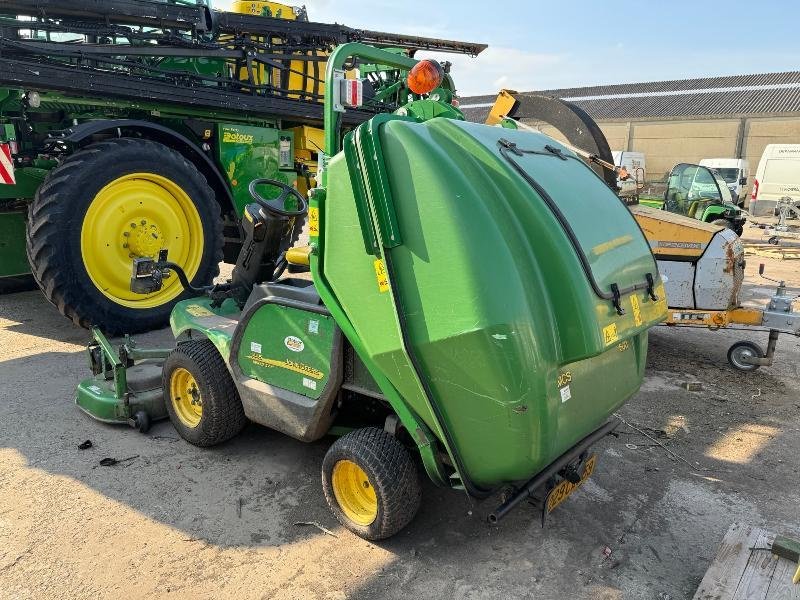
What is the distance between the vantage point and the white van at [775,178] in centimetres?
1850

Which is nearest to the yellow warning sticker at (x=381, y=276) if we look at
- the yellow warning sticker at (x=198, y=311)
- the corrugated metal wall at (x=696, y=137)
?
the yellow warning sticker at (x=198, y=311)

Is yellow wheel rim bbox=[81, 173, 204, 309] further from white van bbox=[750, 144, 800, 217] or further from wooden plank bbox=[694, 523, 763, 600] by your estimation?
white van bbox=[750, 144, 800, 217]

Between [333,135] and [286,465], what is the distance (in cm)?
174

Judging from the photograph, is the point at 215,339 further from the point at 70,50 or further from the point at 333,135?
the point at 70,50

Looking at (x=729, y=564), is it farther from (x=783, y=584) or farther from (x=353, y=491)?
(x=353, y=491)

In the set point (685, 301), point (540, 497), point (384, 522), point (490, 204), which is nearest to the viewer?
point (490, 204)

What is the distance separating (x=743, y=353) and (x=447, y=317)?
12.8ft

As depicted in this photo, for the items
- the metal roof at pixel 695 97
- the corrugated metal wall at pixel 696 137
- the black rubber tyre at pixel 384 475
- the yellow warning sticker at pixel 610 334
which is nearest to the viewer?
the yellow warning sticker at pixel 610 334

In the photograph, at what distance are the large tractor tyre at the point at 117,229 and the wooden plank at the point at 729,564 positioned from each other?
4446 mm

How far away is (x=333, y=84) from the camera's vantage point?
2598mm

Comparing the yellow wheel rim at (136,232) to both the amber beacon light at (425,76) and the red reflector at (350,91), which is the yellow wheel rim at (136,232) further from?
the amber beacon light at (425,76)

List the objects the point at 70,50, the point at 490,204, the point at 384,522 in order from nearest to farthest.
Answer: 1. the point at 490,204
2. the point at 384,522
3. the point at 70,50

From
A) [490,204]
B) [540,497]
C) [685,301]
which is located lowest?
[540,497]

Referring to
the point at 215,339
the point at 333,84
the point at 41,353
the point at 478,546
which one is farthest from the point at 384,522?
the point at 41,353
